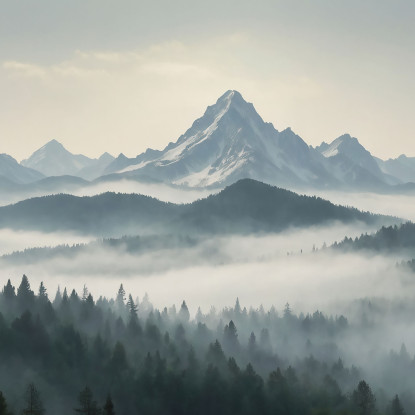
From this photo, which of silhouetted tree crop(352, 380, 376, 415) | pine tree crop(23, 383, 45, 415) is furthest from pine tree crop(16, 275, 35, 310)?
silhouetted tree crop(352, 380, 376, 415)

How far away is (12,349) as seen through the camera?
162 m

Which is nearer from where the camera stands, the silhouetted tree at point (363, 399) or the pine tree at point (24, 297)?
the silhouetted tree at point (363, 399)

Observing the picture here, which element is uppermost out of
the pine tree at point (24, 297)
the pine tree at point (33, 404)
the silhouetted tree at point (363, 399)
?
the pine tree at point (24, 297)

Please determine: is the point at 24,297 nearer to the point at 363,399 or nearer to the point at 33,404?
the point at 33,404

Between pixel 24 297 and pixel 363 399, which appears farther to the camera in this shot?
pixel 24 297

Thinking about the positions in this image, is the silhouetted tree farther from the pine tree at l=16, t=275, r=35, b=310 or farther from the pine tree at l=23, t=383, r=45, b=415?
the pine tree at l=16, t=275, r=35, b=310

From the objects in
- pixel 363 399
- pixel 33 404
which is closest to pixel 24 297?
pixel 33 404

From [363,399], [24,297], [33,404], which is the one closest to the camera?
[33,404]

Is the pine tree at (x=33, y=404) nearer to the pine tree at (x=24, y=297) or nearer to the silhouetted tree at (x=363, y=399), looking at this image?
the pine tree at (x=24, y=297)

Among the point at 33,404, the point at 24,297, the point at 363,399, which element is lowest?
the point at 363,399

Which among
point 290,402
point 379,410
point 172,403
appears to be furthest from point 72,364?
point 379,410

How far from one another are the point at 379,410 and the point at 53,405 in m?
112

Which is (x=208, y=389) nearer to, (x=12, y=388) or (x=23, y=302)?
(x=12, y=388)

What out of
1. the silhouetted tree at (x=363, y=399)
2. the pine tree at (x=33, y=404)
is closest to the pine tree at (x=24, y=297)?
the pine tree at (x=33, y=404)
